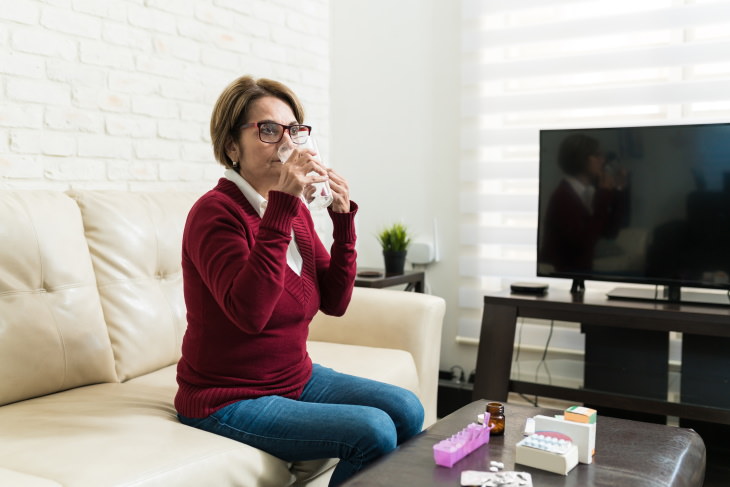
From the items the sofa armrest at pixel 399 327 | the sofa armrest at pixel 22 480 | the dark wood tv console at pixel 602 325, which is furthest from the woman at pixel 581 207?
the sofa armrest at pixel 22 480

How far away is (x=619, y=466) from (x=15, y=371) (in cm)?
134

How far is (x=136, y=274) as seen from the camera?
2074mm

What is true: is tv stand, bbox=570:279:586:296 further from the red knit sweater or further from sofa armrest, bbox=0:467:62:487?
sofa armrest, bbox=0:467:62:487

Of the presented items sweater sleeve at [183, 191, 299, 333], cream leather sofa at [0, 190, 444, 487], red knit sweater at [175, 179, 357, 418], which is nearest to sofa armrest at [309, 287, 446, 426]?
cream leather sofa at [0, 190, 444, 487]

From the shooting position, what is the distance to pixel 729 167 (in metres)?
Answer: 2.42

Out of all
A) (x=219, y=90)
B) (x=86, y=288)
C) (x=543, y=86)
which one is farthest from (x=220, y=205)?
(x=543, y=86)

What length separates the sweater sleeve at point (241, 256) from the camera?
4.73 feet

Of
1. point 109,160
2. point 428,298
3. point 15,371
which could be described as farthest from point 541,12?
point 15,371

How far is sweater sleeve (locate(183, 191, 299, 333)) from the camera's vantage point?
1442mm

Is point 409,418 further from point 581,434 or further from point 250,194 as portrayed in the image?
point 250,194

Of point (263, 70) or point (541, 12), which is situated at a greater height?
point (541, 12)

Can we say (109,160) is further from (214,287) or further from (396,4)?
(396,4)

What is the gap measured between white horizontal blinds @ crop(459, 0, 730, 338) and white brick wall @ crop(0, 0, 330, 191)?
88 centimetres

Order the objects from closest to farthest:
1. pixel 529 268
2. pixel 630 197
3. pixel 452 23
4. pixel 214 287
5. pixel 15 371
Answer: pixel 214 287 < pixel 15 371 < pixel 630 197 < pixel 529 268 < pixel 452 23
